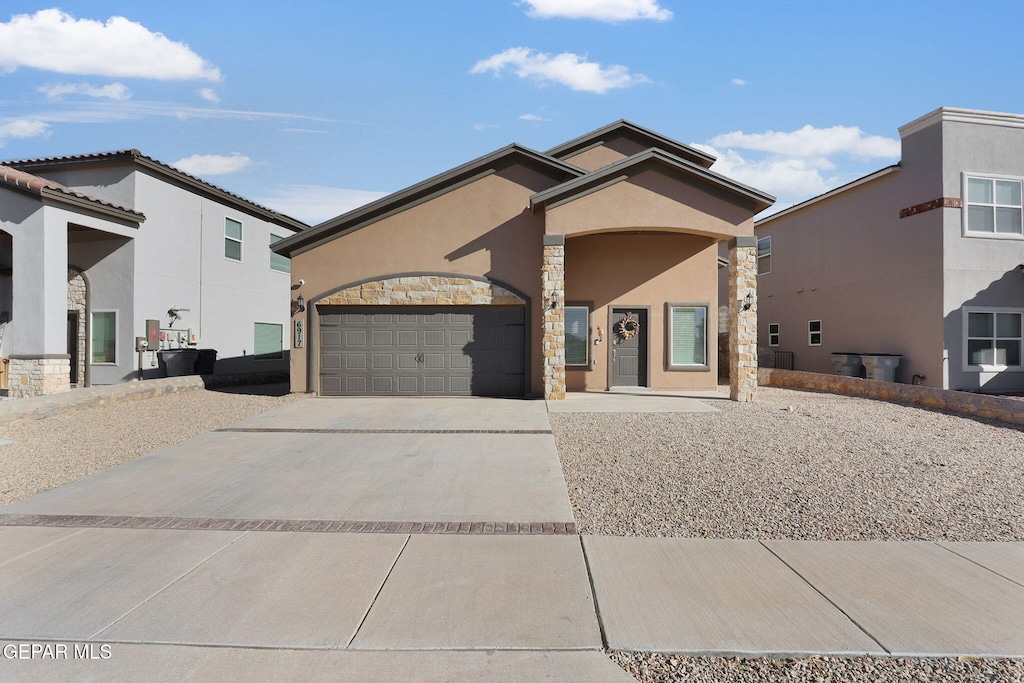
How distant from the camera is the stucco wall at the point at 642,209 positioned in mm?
13273

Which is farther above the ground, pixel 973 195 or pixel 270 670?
pixel 973 195

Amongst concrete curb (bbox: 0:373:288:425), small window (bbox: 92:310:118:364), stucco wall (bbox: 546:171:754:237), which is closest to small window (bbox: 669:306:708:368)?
stucco wall (bbox: 546:171:754:237)

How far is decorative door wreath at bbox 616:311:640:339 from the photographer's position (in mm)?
15297

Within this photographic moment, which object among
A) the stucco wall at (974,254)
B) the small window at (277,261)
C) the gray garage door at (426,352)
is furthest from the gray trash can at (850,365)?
the small window at (277,261)

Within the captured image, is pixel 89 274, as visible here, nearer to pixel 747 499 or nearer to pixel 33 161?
pixel 33 161

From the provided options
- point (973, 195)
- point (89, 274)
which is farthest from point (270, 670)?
point (973, 195)

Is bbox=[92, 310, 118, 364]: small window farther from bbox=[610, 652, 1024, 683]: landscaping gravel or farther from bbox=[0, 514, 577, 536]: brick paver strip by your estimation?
bbox=[610, 652, 1024, 683]: landscaping gravel

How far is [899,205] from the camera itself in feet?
55.3

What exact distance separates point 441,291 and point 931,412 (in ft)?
35.9

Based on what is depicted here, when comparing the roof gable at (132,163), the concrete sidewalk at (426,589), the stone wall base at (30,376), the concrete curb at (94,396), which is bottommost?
the concrete sidewalk at (426,589)

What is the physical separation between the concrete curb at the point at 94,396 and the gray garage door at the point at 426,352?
13.1ft

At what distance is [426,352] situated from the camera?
1464cm

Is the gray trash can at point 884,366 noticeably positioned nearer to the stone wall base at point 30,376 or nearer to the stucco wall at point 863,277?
the stucco wall at point 863,277

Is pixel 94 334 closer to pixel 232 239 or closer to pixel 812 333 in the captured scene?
pixel 232 239
